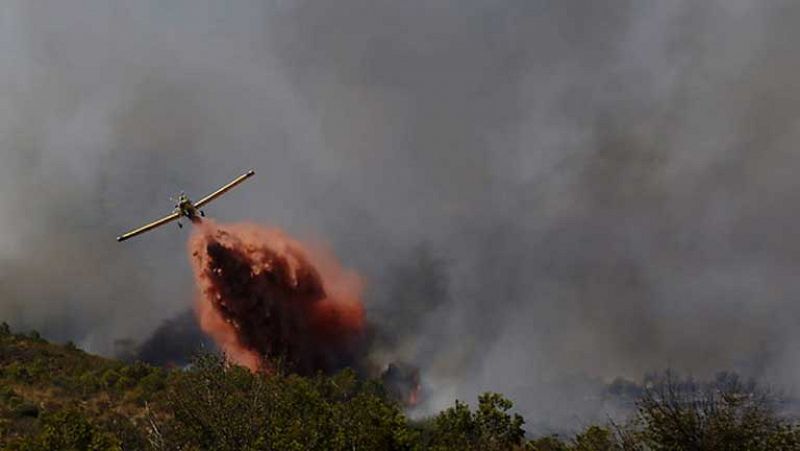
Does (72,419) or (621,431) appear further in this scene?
(72,419)

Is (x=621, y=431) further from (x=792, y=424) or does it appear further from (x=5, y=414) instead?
(x=5, y=414)

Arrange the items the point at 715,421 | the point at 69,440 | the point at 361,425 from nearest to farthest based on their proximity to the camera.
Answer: the point at 715,421
the point at 361,425
the point at 69,440

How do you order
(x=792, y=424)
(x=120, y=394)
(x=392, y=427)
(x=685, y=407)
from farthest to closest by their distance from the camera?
(x=120, y=394) → (x=392, y=427) → (x=685, y=407) → (x=792, y=424)

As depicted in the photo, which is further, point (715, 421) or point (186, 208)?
point (186, 208)

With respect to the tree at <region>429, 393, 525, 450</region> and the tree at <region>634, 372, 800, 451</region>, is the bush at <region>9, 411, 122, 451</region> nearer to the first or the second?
the tree at <region>429, 393, 525, 450</region>

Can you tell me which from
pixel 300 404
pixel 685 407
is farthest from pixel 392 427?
pixel 685 407

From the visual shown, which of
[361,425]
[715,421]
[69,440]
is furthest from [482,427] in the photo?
[69,440]

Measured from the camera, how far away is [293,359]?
17100cm

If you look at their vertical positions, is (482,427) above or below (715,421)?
above

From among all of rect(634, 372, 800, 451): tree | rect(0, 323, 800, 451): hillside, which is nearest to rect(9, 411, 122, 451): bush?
rect(0, 323, 800, 451): hillside

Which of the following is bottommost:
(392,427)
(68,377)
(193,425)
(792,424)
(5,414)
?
(792,424)

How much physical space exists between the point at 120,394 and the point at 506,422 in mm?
105501

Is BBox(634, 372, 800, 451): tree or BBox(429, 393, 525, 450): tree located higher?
BBox(429, 393, 525, 450): tree

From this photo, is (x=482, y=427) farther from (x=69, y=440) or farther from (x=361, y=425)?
(x=69, y=440)
